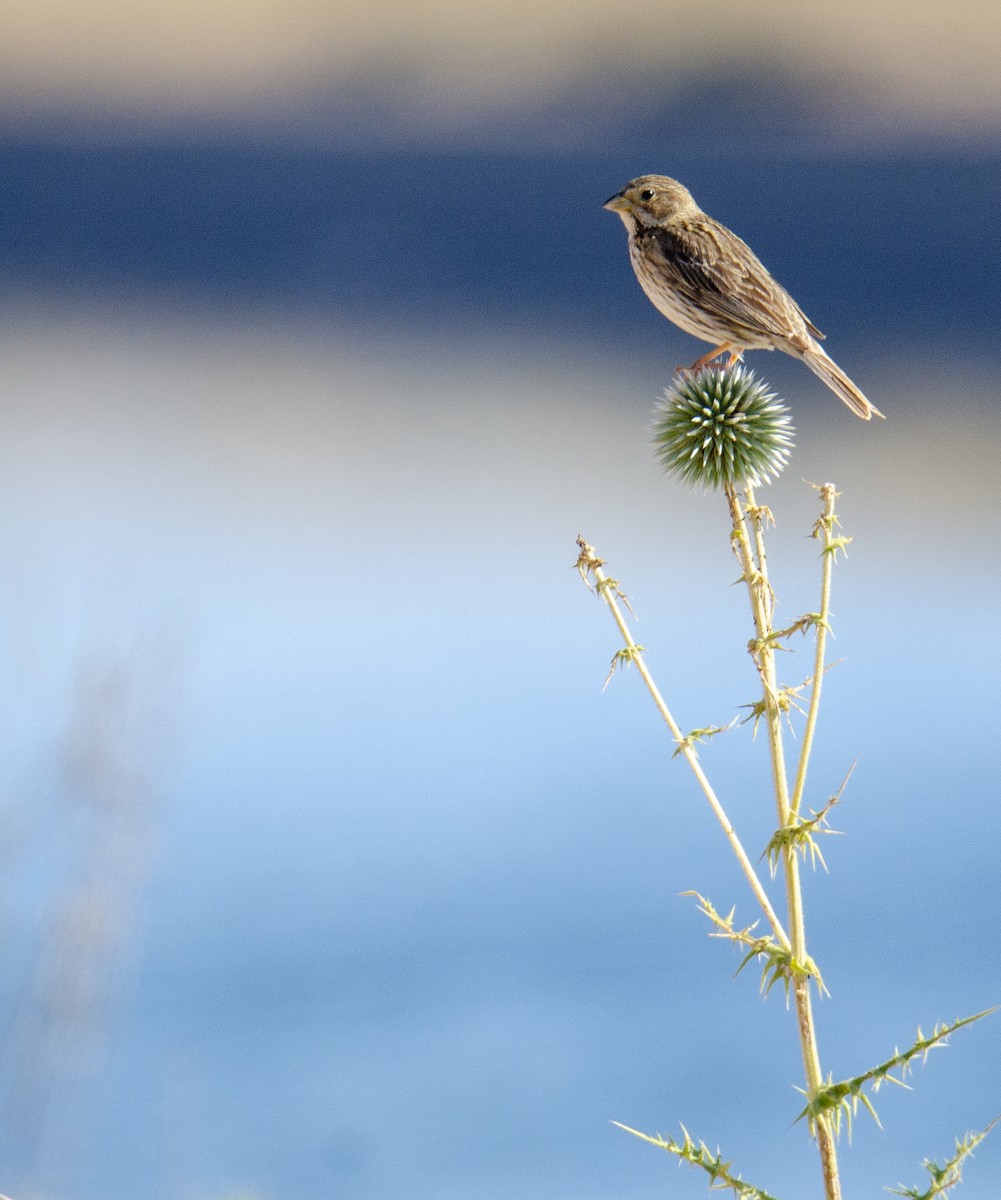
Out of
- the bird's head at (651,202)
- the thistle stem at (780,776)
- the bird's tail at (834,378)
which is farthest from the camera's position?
the bird's head at (651,202)

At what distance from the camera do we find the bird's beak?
302cm

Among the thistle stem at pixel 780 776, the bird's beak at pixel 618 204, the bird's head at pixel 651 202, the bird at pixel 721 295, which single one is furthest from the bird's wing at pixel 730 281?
the thistle stem at pixel 780 776

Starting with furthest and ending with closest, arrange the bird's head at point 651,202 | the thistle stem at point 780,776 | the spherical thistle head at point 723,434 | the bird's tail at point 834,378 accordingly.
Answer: the bird's head at point 651,202
the bird's tail at point 834,378
the spherical thistle head at point 723,434
the thistle stem at point 780,776

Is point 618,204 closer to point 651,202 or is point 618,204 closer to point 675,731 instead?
point 651,202

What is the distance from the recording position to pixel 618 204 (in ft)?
→ 9.98

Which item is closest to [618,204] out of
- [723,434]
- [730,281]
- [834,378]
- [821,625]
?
[730,281]

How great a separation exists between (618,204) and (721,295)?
0.54 m

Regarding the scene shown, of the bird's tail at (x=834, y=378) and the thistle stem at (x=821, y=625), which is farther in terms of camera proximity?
the bird's tail at (x=834, y=378)

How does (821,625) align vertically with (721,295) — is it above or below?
below

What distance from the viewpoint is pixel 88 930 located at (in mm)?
2562

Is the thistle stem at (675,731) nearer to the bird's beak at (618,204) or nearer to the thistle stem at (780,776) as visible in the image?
the thistle stem at (780,776)

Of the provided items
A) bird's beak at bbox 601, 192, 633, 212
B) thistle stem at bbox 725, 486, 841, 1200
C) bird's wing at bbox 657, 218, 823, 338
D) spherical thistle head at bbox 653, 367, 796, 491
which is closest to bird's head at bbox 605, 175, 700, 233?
bird's beak at bbox 601, 192, 633, 212

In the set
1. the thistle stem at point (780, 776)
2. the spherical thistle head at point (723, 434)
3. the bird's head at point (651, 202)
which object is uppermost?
the bird's head at point (651, 202)

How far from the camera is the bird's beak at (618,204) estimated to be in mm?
3020
